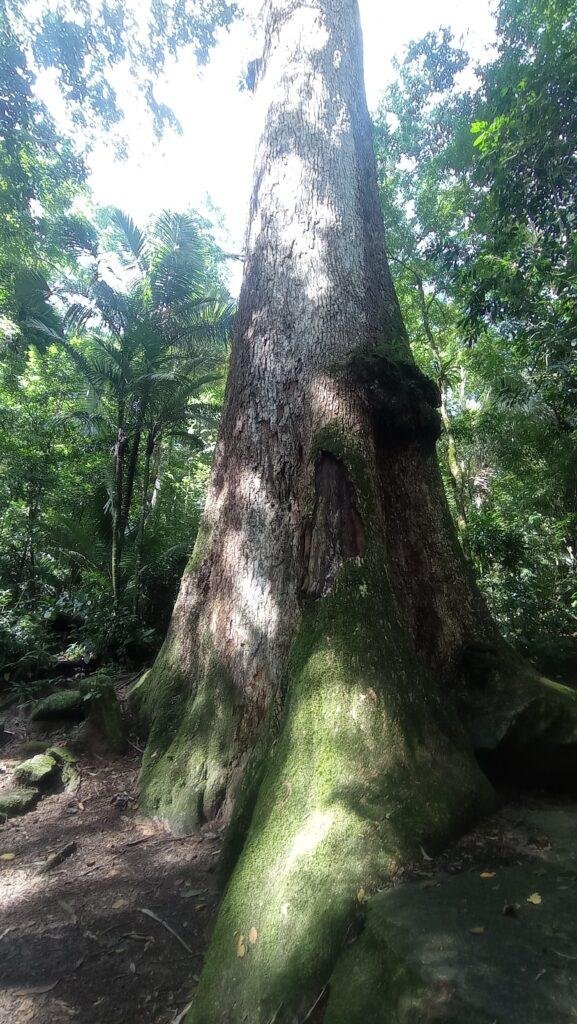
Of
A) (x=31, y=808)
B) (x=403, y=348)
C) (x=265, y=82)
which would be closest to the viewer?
(x=31, y=808)

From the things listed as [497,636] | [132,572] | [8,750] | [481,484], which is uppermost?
[481,484]

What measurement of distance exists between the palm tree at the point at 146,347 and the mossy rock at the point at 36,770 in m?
2.78

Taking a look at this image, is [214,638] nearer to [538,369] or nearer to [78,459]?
[538,369]

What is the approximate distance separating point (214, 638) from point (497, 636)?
1665 millimetres

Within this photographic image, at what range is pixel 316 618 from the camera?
2533mm

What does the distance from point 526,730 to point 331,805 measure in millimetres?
1114

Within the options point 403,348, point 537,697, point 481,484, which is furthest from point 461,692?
point 481,484

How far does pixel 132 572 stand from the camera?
269 inches

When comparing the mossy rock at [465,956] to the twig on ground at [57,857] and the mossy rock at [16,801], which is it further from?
the mossy rock at [16,801]

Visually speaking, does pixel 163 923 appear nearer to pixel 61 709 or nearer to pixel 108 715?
pixel 108 715

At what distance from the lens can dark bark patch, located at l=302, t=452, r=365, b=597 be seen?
2615 mm

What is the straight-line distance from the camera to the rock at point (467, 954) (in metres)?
1.26

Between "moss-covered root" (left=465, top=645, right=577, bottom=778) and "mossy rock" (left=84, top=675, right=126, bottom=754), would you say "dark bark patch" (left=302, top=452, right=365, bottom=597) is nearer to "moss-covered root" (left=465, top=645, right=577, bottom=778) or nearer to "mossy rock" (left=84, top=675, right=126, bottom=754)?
"moss-covered root" (left=465, top=645, right=577, bottom=778)

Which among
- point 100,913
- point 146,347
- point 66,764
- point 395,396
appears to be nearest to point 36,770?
point 66,764
